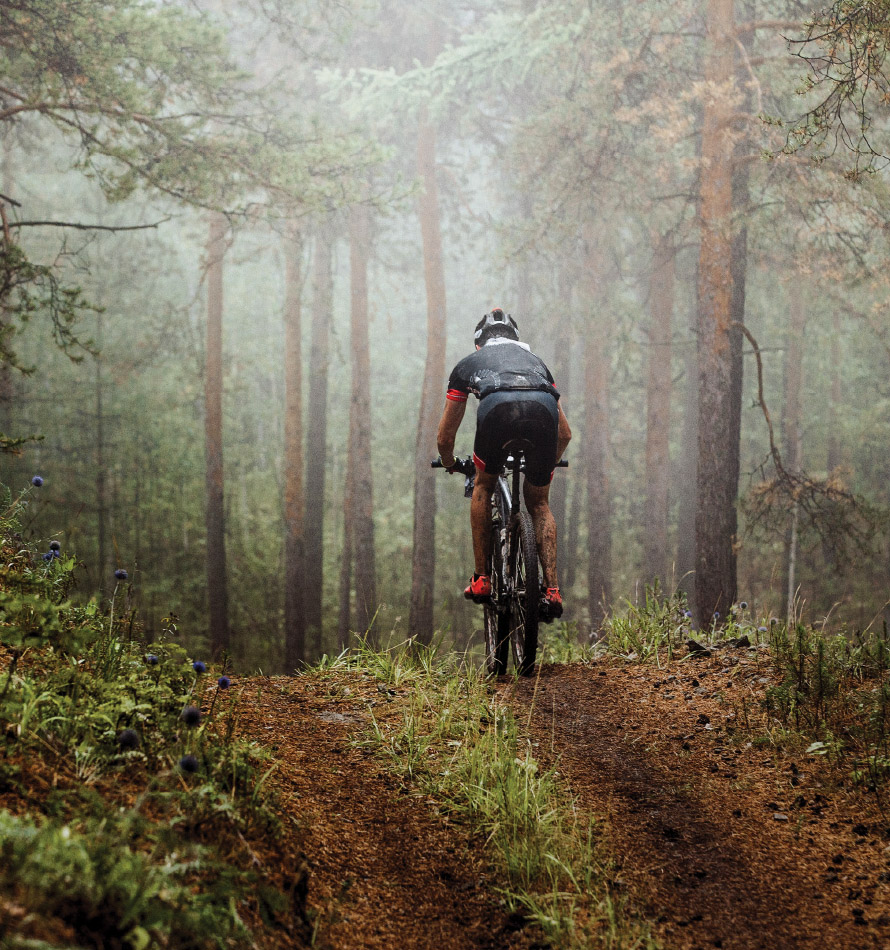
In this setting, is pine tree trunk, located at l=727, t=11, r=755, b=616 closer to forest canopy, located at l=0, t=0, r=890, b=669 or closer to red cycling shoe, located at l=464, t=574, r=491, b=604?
forest canopy, located at l=0, t=0, r=890, b=669

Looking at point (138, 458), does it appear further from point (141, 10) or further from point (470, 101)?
point (141, 10)

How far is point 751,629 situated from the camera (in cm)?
671

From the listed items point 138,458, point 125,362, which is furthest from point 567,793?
point 138,458

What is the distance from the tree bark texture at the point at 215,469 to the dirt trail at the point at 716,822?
1356 cm

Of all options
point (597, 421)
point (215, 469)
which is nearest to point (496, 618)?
point (215, 469)

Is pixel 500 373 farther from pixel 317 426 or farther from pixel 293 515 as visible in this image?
pixel 317 426

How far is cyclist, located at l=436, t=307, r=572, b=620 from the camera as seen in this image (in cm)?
562

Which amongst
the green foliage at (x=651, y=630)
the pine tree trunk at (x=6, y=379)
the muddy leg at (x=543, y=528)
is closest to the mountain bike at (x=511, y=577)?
the muddy leg at (x=543, y=528)

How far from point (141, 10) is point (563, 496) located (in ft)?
50.2

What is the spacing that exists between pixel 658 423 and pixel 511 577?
564 inches

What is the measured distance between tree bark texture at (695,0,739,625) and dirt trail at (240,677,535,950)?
7.70 meters

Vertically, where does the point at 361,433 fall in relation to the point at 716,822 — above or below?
above

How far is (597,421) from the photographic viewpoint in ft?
66.1

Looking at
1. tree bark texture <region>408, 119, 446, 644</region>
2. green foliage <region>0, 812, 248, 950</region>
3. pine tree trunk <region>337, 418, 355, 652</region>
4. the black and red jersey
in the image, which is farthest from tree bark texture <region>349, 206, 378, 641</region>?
green foliage <region>0, 812, 248, 950</region>
